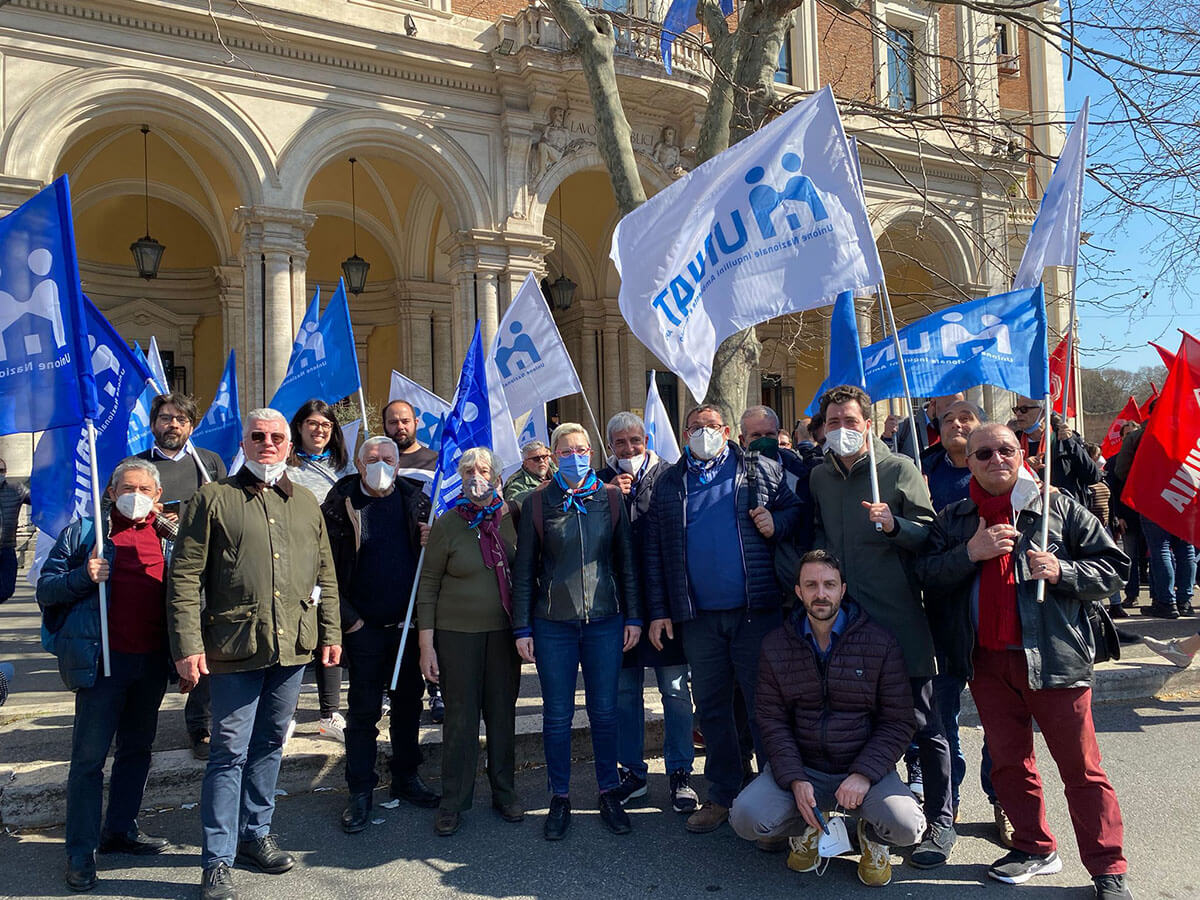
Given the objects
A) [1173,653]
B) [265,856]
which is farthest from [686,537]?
[1173,653]

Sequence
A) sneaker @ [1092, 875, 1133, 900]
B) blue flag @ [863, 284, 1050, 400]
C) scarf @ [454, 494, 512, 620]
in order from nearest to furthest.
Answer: sneaker @ [1092, 875, 1133, 900]
scarf @ [454, 494, 512, 620]
blue flag @ [863, 284, 1050, 400]

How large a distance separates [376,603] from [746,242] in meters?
2.65

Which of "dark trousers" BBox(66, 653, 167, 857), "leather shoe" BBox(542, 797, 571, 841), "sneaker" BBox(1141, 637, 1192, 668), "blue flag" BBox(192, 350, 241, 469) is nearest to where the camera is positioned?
"dark trousers" BBox(66, 653, 167, 857)

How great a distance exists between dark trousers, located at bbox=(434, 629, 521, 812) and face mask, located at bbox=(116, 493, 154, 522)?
4.77 feet

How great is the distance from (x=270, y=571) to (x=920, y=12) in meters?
22.4

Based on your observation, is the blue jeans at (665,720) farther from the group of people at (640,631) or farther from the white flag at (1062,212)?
the white flag at (1062,212)

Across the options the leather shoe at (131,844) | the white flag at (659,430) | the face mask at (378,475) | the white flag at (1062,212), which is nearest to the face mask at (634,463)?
the face mask at (378,475)

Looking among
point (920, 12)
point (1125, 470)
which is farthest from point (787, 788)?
point (920, 12)

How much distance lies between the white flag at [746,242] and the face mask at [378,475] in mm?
1468

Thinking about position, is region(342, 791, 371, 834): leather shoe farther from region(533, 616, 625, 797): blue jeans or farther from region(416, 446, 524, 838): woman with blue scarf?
region(533, 616, 625, 797): blue jeans

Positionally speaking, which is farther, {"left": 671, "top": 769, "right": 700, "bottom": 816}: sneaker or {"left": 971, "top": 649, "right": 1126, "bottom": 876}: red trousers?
{"left": 671, "top": 769, "right": 700, "bottom": 816}: sneaker

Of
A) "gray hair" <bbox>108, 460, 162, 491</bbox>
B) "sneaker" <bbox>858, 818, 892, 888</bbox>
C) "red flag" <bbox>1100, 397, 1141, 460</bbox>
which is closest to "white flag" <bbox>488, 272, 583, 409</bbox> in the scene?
"gray hair" <bbox>108, 460, 162, 491</bbox>

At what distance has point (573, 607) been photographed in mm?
4230

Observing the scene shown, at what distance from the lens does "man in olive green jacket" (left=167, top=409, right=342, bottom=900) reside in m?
3.67
